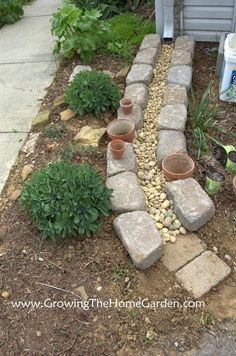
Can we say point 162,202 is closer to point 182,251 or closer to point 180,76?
point 182,251

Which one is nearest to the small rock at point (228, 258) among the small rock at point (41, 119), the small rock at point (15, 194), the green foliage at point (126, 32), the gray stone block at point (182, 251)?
the gray stone block at point (182, 251)

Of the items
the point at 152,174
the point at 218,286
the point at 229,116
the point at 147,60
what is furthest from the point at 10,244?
the point at 147,60

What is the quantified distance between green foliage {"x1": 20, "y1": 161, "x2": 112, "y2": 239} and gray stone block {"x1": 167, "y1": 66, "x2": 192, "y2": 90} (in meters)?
1.49

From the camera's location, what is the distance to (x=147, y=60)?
12.1 feet

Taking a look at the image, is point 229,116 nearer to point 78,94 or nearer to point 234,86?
point 234,86

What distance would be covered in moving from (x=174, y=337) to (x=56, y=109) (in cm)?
214

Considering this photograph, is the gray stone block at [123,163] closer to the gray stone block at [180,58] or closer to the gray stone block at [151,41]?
the gray stone block at [180,58]

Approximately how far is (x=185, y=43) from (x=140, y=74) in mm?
Result: 721

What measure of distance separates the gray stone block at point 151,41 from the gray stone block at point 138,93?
689 mm

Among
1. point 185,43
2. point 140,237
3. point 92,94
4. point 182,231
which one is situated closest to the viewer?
point 140,237

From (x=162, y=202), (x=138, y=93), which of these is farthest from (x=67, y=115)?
(x=162, y=202)

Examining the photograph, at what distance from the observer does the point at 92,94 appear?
3.06 meters

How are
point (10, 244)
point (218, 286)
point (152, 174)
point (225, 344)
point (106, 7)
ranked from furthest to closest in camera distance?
point (106, 7), point (152, 174), point (10, 244), point (218, 286), point (225, 344)

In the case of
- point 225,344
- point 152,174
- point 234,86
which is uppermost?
point 234,86
